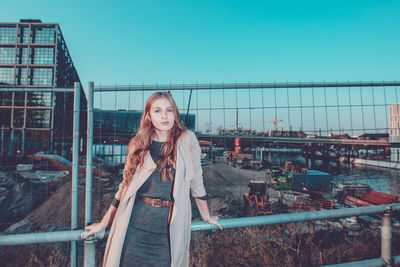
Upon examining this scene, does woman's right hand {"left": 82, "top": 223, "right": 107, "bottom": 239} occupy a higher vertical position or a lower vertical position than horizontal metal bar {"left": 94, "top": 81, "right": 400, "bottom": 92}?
lower

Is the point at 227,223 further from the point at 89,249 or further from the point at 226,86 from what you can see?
the point at 226,86

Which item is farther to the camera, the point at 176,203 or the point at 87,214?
the point at 87,214

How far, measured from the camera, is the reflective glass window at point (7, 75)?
41.1 meters

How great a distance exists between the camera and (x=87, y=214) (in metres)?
2.03

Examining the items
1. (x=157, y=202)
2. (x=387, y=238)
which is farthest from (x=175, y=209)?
(x=387, y=238)

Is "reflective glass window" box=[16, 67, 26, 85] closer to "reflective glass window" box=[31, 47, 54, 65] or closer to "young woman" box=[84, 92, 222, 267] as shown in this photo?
"reflective glass window" box=[31, 47, 54, 65]

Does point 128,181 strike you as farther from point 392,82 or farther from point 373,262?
point 392,82

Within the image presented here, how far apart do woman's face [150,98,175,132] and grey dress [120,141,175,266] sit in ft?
1.43

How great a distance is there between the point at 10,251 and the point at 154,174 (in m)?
5.08

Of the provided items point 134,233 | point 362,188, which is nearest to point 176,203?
point 134,233

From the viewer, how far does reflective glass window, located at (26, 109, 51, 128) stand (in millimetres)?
36562

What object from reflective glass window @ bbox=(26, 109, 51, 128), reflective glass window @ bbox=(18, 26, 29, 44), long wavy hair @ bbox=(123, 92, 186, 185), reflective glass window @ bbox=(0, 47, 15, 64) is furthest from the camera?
reflective glass window @ bbox=(0, 47, 15, 64)

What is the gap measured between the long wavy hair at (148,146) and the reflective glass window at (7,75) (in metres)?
54.6

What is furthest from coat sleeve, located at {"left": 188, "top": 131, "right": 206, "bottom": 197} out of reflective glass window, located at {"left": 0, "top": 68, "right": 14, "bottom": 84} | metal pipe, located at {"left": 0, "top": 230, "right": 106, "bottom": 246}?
reflective glass window, located at {"left": 0, "top": 68, "right": 14, "bottom": 84}
